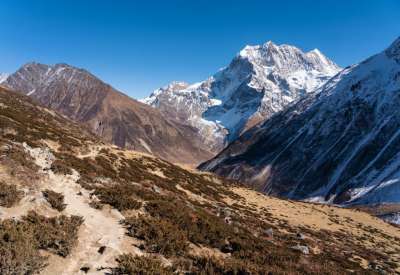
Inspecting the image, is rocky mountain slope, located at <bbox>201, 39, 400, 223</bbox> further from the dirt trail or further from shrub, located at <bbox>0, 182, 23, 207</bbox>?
shrub, located at <bbox>0, 182, 23, 207</bbox>

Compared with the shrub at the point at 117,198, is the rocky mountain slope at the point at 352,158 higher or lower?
higher

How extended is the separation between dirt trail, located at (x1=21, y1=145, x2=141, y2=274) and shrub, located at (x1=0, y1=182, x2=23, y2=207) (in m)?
2.13

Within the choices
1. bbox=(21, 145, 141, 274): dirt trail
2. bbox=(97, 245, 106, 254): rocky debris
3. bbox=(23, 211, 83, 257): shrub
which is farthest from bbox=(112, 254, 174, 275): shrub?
bbox=(23, 211, 83, 257): shrub

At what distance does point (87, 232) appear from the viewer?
1426 cm

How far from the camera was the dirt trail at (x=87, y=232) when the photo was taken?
38.7ft

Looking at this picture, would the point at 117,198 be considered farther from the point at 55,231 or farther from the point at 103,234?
the point at 55,231

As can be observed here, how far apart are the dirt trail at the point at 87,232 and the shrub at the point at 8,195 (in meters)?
2.13

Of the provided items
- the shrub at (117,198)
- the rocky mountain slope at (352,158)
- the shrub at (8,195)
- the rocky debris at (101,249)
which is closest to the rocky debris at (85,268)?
the rocky debris at (101,249)

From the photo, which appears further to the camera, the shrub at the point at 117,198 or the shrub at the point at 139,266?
the shrub at the point at 117,198

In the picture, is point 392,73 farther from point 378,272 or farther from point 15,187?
point 15,187

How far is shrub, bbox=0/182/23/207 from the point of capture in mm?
14189

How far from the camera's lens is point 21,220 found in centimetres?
1339

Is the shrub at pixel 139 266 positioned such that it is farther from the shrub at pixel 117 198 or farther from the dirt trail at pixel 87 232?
the shrub at pixel 117 198

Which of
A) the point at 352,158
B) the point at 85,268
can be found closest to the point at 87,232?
the point at 85,268
